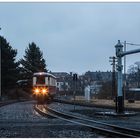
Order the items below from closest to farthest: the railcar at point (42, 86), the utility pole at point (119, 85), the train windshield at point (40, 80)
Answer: the utility pole at point (119, 85) → the railcar at point (42, 86) → the train windshield at point (40, 80)

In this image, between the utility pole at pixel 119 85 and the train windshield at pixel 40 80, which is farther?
the train windshield at pixel 40 80

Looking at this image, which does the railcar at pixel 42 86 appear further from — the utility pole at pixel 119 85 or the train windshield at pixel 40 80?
the utility pole at pixel 119 85

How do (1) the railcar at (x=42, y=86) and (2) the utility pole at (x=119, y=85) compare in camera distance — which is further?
(1) the railcar at (x=42, y=86)

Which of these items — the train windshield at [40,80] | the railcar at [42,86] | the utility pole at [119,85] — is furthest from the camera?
the train windshield at [40,80]

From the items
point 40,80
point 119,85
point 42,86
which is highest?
point 40,80

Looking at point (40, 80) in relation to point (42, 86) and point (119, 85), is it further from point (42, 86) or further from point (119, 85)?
point (119, 85)

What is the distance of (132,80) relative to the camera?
458ft

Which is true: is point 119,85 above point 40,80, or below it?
below

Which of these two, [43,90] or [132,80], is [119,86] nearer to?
[43,90]

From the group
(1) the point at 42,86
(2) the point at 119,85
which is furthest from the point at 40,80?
(2) the point at 119,85

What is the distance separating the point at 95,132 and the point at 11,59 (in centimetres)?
6268

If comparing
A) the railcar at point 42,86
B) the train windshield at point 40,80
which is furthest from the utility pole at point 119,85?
the train windshield at point 40,80

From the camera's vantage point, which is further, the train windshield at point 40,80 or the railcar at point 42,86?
the train windshield at point 40,80

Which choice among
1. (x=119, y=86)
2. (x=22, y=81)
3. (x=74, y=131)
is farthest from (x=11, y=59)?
(x=74, y=131)
